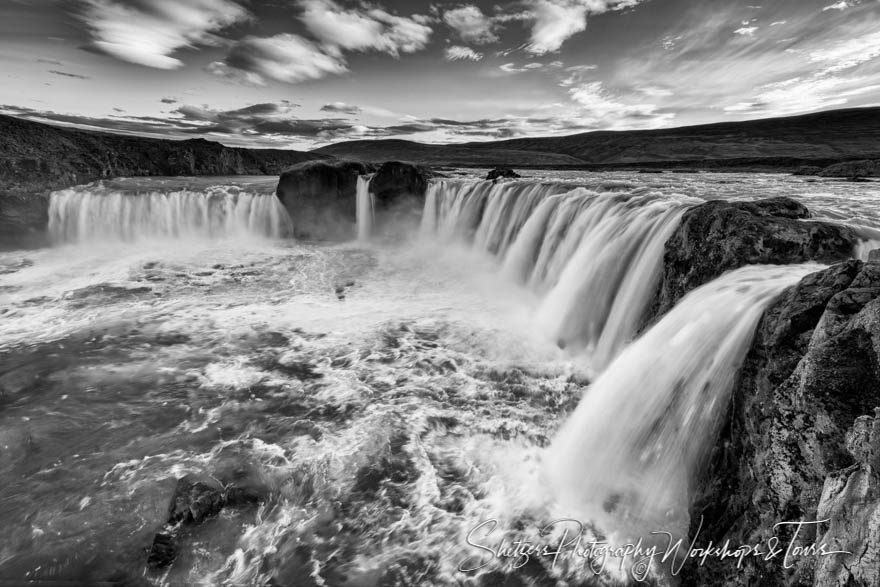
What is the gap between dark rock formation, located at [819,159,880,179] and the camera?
20.1 meters

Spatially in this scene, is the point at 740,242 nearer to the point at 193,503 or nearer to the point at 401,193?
the point at 193,503

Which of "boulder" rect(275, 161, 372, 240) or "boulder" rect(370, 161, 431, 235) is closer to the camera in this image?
"boulder" rect(370, 161, 431, 235)

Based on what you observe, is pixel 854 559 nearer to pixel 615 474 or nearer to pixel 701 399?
pixel 701 399

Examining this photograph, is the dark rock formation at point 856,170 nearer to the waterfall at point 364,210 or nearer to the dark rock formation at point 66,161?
the waterfall at point 364,210

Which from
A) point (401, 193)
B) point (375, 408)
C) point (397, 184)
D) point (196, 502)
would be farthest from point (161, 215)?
point (196, 502)

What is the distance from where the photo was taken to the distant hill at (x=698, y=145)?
7250 cm

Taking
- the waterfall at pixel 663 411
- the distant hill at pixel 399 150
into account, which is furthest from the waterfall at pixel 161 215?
the distant hill at pixel 399 150

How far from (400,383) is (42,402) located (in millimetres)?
6103

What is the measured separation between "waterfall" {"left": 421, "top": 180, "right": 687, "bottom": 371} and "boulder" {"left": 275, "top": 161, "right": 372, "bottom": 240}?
28.5ft

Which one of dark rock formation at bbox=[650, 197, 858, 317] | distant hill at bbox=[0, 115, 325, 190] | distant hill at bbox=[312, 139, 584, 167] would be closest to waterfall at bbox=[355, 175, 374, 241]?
dark rock formation at bbox=[650, 197, 858, 317]

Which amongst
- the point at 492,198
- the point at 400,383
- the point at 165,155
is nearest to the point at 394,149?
the point at 165,155

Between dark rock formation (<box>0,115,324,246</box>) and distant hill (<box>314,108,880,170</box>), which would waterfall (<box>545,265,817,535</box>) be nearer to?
dark rock formation (<box>0,115,324,246</box>)

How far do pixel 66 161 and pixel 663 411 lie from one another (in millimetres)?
34433

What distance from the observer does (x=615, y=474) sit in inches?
190
